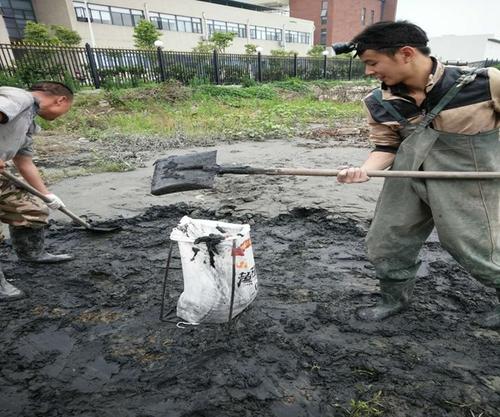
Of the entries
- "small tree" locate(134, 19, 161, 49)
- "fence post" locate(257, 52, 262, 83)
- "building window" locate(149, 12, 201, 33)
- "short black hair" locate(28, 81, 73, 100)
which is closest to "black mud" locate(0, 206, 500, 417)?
"short black hair" locate(28, 81, 73, 100)

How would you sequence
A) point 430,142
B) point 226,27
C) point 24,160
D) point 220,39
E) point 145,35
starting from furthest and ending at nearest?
point 226,27 < point 220,39 < point 145,35 < point 24,160 < point 430,142

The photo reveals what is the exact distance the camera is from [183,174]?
2246 mm

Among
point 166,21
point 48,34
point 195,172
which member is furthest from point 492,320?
point 166,21

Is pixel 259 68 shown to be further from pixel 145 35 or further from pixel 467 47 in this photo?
pixel 467 47

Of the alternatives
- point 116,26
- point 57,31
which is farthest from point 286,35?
point 57,31

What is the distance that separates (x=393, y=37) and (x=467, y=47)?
5921cm

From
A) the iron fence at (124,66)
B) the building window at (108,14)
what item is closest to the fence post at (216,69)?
the iron fence at (124,66)

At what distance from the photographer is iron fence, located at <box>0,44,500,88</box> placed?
12273 millimetres

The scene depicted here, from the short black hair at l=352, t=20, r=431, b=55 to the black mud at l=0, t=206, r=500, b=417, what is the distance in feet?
5.40

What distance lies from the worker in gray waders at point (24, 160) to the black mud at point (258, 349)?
18cm

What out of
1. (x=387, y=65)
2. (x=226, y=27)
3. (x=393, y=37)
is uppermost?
(x=226, y=27)

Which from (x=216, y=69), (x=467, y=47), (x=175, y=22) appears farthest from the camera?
(x=467, y=47)

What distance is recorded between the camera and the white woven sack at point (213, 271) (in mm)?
1982

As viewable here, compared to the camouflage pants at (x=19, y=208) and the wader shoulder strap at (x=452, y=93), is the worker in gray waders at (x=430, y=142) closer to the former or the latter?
the wader shoulder strap at (x=452, y=93)
